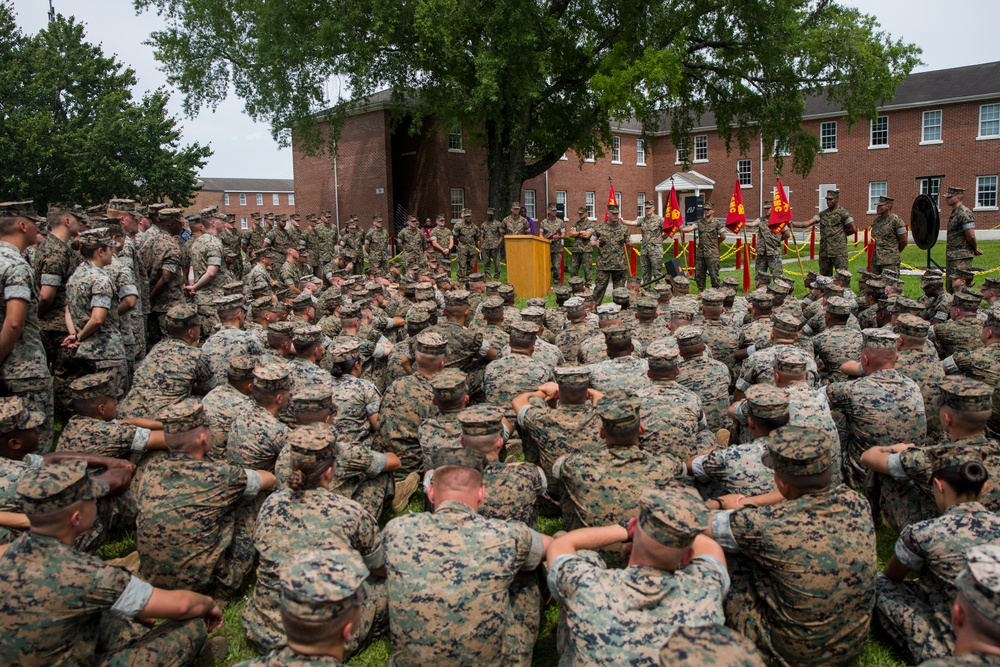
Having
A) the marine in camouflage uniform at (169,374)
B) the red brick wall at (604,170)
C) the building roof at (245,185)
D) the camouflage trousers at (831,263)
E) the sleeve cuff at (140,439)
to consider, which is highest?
the building roof at (245,185)

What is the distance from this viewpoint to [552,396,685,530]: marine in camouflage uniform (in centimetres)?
416

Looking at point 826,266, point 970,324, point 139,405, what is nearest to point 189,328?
point 139,405

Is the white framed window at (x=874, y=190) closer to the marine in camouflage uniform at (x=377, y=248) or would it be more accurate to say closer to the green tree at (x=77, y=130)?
the marine in camouflage uniform at (x=377, y=248)

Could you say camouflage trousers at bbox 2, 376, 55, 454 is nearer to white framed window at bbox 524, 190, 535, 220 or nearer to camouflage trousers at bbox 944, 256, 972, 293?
camouflage trousers at bbox 944, 256, 972, 293

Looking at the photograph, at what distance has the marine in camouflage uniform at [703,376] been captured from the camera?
20.8 ft

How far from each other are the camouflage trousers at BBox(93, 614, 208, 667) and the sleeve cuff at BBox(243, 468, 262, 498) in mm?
918

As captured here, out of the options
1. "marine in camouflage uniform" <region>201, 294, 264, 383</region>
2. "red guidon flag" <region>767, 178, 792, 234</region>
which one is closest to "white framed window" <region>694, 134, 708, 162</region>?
"red guidon flag" <region>767, 178, 792, 234</region>

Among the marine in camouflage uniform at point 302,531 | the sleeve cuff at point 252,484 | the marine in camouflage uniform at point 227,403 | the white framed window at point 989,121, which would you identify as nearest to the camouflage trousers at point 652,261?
the marine in camouflage uniform at point 227,403

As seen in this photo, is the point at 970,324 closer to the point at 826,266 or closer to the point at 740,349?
the point at 740,349

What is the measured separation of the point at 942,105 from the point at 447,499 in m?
42.6

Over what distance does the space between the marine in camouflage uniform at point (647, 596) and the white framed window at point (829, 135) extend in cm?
4259

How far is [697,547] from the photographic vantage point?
10.7 ft

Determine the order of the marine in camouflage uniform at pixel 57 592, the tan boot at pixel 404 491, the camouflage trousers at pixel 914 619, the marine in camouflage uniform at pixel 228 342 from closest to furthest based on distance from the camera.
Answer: the marine in camouflage uniform at pixel 57 592 → the camouflage trousers at pixel 914 619 → the tan boot at pixel 404 491 → the marine in camouflage uniform at pixel 228 342

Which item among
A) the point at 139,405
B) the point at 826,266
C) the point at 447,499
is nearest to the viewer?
the point at 447,499
